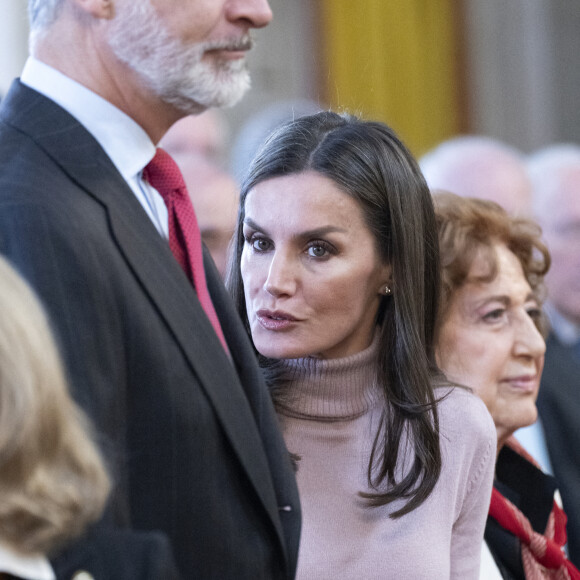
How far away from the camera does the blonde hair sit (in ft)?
3.44

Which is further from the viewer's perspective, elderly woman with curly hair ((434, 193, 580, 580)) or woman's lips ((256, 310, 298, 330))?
elderly woman with curly hair ((434, 193, 580, 580))

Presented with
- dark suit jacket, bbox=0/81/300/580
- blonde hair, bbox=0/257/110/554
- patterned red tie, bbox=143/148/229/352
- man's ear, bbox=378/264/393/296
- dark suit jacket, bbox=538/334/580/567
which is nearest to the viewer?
blonde hair, bbox=0/257/110/554

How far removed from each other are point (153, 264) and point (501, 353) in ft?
3.89

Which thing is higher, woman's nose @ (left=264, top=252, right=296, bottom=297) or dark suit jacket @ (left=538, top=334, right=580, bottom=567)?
woman's nose @ (left=264, top=252, right=296, bottom=297)

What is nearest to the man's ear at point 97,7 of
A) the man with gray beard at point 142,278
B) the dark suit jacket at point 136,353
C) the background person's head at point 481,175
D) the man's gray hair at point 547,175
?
the man with gray beard at point 142,278

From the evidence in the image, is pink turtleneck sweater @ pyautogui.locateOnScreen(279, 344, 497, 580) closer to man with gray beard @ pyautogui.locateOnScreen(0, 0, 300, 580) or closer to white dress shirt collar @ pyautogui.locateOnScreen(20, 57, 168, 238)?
man with gray beard @ pyautogui.locateOnScreen(0, 0, 300, 580)

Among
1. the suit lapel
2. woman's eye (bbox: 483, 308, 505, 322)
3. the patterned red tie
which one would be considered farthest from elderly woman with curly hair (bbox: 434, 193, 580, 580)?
the suit lapel

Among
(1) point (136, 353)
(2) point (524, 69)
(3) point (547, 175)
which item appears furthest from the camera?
(2) point (524, 69)

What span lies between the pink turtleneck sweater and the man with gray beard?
0.37m

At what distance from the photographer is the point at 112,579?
1.20 metres

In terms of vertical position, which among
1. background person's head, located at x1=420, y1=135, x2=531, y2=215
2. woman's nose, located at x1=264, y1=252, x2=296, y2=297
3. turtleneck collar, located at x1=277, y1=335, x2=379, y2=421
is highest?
woman's nose, located at x1=264, y1=252, x2=296, y2=297

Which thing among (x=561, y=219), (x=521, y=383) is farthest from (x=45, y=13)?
(x=561, y=219)

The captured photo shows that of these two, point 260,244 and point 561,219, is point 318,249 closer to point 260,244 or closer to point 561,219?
point 260,244

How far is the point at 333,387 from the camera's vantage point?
2.02 m
